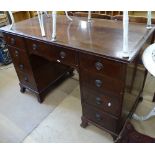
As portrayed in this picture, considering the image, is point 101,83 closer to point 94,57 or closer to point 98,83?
point 98,83

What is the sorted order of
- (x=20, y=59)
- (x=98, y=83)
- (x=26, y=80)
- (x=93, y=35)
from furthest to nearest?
(x=26, y=80) → (x=20, y=59) → (x=93, y=35) → (x=98, y=83)

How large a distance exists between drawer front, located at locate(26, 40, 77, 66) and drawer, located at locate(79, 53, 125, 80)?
3.4 inches

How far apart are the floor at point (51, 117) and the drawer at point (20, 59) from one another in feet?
1.32

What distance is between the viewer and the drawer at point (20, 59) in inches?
61.9

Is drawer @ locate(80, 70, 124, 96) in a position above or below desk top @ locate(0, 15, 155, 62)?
below

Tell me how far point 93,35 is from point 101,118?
2.16 ft

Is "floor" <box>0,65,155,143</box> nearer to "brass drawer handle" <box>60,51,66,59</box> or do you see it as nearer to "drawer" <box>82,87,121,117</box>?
"drawer" <box>82,87,121,117</box>

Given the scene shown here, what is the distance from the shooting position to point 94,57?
40.7 inches

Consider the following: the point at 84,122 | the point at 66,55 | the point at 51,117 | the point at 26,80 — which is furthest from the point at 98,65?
the point at 26,80

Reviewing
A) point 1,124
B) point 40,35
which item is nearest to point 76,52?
point 40,35

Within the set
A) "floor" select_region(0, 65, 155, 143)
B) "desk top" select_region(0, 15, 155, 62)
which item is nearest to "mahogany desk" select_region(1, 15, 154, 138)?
"desk top" select_region(0, 15, 155, 62)

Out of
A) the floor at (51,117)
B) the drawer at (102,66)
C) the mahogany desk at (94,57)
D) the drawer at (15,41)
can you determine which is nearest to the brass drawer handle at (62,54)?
the mahogany desk at (94,57)

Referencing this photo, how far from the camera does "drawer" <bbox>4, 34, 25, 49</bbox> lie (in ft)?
4.82
